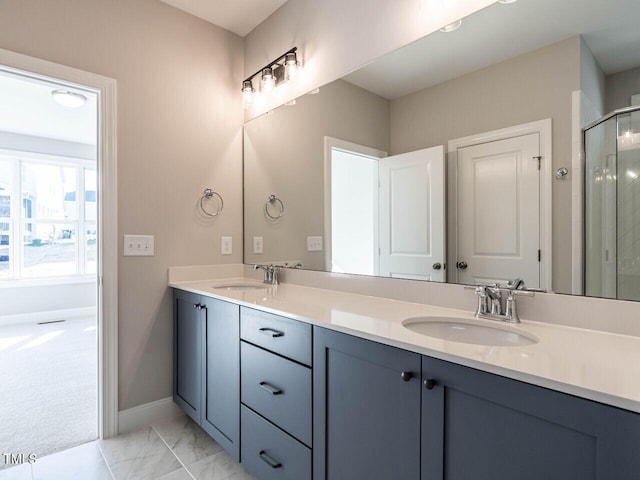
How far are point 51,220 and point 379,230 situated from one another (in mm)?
5298

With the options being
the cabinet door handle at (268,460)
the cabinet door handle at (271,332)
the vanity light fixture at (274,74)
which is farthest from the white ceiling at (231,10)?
the cabinet door handle at (268,460)

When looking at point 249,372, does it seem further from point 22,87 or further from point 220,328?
point 22,87

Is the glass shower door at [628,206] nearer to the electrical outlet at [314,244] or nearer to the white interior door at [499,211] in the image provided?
the white interior door at [499,211]

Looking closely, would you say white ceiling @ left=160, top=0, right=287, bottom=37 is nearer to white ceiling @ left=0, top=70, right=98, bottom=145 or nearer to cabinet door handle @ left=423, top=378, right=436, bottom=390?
white ceiling @ left=0, top=70, right=98, bottom=145

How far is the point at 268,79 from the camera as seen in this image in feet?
7.51

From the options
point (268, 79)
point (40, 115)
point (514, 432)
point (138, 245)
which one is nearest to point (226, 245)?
point (138, 245)

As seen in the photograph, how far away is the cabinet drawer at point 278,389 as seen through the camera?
1311 millimetres

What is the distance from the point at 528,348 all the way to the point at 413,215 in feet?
2.56

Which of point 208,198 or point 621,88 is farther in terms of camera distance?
point 208,198

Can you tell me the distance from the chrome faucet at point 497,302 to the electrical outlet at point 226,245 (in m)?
1.72

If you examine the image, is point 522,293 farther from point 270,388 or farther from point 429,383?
point 270,388

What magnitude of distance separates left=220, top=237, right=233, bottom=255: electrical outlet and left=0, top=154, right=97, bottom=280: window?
9.72 feet

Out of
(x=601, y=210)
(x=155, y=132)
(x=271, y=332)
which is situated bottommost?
(x=271, y=332)

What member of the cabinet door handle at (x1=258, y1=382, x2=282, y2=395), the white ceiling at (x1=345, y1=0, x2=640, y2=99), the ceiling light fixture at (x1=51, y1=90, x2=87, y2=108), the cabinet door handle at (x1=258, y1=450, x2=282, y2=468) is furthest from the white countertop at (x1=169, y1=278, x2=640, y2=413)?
the ceiling light fixture at (x1=51, y1=90, x2=87, y2=108)
